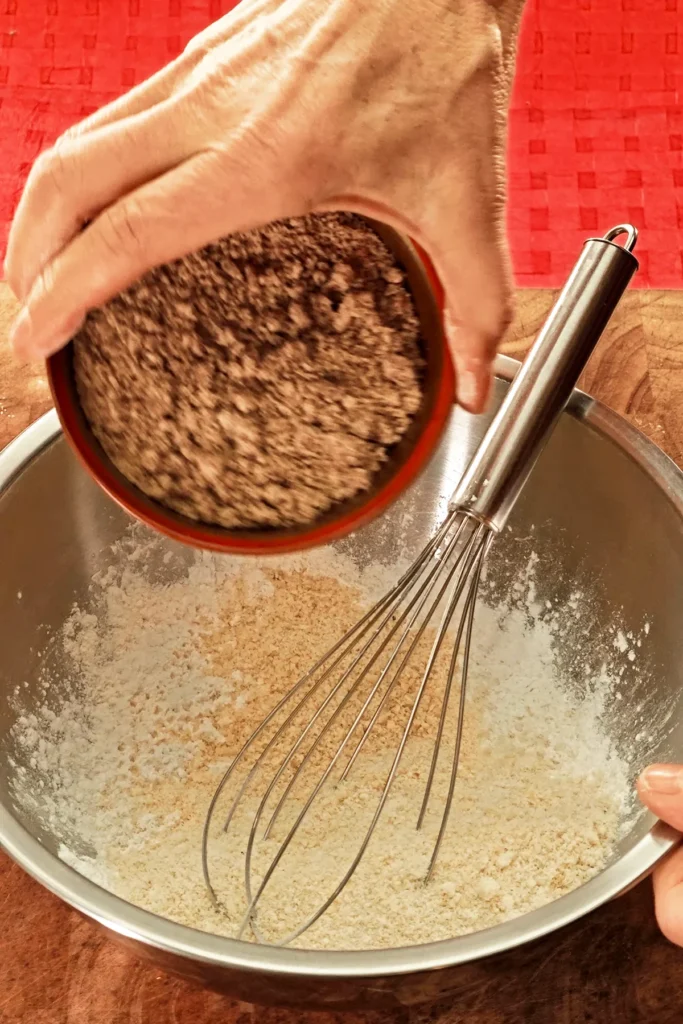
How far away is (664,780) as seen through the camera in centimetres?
60

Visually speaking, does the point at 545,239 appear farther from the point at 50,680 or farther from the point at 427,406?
the point at 50,680

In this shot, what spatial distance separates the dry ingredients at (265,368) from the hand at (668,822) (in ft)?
0.85

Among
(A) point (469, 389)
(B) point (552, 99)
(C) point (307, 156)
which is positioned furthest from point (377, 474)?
(B) point (552, 99)

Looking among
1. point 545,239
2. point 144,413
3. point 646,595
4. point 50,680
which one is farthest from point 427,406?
point 545,239

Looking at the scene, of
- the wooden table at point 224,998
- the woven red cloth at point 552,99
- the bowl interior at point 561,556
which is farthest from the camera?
the woven red cloth at point 552,99

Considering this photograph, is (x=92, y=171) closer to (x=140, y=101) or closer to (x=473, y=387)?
(x=140, y=101)

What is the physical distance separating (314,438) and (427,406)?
8 cm

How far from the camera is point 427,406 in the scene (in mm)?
631

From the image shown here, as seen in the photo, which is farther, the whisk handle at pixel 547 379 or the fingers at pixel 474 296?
the whisk handle at pixel 547 379

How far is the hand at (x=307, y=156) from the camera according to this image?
0.53m

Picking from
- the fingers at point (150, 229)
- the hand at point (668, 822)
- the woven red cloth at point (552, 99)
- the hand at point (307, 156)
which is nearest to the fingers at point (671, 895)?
the hand at point (668, 822)

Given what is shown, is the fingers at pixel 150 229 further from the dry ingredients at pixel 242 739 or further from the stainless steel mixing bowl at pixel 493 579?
the dry ingredients at pixel 242 739

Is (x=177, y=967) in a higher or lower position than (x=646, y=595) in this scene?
lower

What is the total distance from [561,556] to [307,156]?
48 cm
